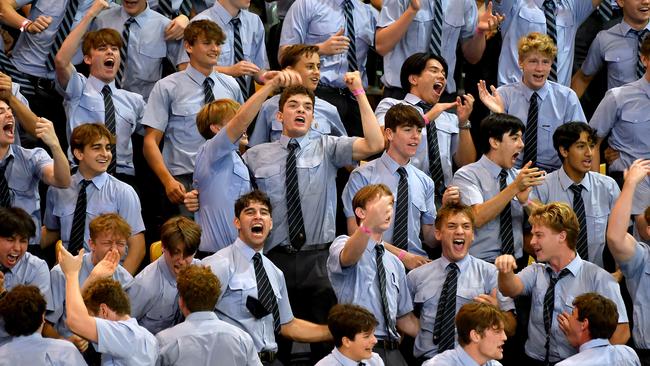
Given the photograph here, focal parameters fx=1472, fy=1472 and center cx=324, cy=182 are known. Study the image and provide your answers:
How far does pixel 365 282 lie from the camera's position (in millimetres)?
8688

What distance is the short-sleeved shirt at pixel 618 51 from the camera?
11055 mm

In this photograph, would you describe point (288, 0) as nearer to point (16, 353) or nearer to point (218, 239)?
point (218, 239)

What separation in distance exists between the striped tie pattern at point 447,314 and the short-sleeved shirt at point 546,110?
180 centimetres

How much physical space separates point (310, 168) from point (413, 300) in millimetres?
1064

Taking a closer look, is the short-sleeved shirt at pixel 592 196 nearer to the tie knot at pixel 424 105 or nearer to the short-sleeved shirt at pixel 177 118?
the tie knot at pixel 424 105

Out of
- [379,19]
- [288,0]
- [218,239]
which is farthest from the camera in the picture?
[288,0]

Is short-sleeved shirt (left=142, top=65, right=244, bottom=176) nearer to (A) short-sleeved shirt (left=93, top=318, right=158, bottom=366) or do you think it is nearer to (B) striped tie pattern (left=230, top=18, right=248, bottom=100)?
(B) striped tie pattern (left=230, top=18, right=248, bottom=100)

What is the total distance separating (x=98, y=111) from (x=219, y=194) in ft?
4.77

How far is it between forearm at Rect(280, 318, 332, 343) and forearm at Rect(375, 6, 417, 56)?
2.86m

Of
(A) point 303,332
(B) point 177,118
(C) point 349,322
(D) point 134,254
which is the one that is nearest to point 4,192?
(D) point 134,254

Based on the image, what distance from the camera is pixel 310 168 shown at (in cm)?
927

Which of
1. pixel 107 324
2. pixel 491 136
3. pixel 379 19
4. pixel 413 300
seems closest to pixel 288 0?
pixel 379 19

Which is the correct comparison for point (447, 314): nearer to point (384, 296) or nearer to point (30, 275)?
point (384, 296)

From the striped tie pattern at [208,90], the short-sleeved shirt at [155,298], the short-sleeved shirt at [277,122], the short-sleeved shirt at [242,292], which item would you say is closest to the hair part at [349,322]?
the short-sleeved shirt at [242,292]
